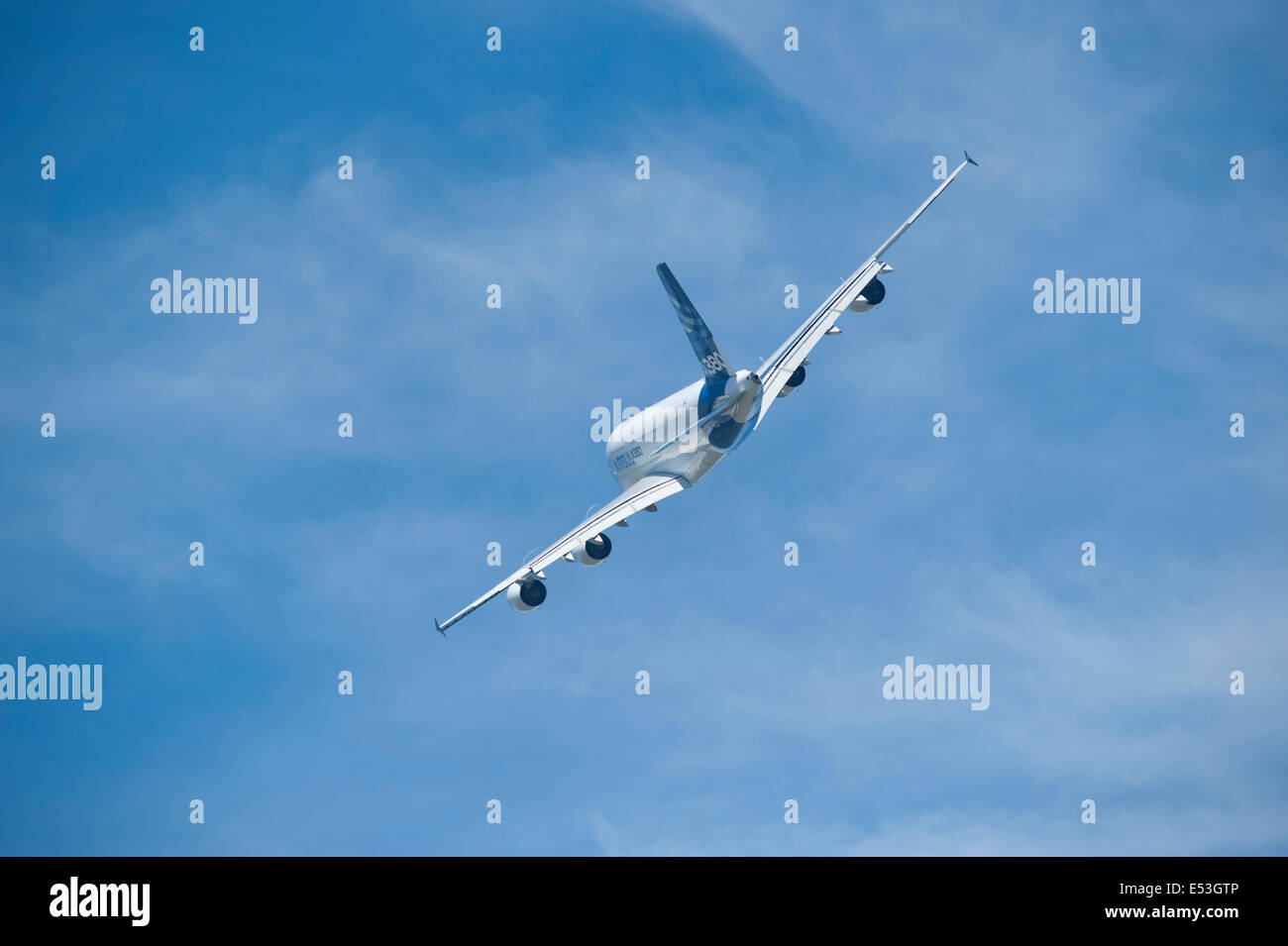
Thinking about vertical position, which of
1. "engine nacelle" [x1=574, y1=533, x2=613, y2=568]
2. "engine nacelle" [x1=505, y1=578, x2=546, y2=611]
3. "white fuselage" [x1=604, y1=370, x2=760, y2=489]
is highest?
"white fuselage" [x1=604, y1=370, x2=760, y2=489]

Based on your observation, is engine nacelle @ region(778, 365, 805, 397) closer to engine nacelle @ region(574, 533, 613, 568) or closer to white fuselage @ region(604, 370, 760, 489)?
white fuselage @ region(604, 370, 760, 489)

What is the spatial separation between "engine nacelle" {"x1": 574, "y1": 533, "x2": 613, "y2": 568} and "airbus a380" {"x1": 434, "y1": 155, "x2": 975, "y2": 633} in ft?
0.18

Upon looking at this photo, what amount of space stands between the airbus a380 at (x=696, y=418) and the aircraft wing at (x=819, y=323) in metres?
0.06

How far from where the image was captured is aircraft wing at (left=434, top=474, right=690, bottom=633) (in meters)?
85.2

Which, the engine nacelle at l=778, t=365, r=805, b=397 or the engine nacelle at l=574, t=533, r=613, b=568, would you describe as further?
the engine nacelle at l=778, t=365, r=805, b=397

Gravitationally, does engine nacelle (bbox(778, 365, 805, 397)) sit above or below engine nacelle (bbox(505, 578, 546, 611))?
above

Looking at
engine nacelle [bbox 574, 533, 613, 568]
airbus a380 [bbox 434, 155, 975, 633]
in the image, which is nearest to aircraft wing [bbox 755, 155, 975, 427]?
airbus a380 [bbox 434, 155, 975, 633]

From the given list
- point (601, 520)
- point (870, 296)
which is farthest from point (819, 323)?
point (601, 520)

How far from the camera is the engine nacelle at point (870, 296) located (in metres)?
90.4

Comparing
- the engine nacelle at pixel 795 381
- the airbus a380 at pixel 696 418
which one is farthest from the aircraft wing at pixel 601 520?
the engine nacelle at pixel 795 381

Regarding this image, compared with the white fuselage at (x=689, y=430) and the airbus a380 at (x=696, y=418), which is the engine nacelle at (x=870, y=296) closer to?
the airbus a380 at (x=696, y=418)
